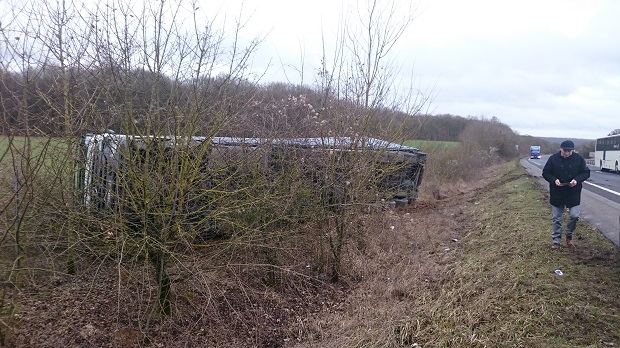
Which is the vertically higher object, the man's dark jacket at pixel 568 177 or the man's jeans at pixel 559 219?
the man's dark jacket at pixel 568 177

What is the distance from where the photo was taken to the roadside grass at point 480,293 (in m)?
4.77

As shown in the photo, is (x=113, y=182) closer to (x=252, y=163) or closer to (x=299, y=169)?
(x=252, y=163)

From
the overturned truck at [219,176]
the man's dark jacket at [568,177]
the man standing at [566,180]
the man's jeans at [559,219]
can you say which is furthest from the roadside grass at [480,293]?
the overturned truck at [219,176]

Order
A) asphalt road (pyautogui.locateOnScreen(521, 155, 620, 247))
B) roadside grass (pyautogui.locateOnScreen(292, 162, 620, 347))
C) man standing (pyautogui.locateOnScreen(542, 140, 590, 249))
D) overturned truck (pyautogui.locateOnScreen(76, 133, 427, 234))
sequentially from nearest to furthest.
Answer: roadside grass (pyautogui.locateOnScreen(292, 162, 620, 347))
overturned truck (pyautogui.locateOnScreen(76, 133, 427, 234))
man standing (pyautogui.locateOnScreen(542, 140, 590, 249))
asphalt road (pyautogui.locateOnScreen(521, 155, 620, 247))

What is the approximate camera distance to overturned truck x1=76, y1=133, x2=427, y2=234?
5086 millimetres

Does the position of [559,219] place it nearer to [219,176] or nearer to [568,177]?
[568,177]

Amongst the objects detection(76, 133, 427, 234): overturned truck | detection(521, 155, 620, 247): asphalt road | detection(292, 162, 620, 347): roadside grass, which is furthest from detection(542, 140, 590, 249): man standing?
detection(76, 133, 427, 234): overturned truck

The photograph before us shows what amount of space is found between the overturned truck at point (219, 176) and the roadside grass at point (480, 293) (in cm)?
141

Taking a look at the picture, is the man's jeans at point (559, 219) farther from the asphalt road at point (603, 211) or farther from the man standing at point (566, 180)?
the asphalt road at point (603, 211)

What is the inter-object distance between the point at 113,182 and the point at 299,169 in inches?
101

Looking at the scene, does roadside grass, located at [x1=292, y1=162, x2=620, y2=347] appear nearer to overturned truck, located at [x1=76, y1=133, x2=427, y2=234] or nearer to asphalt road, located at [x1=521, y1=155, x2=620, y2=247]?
asphalt road, located at [x1=521, y1=155, x2=620, y2=247]

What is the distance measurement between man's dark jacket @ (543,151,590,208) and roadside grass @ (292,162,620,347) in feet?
2.55

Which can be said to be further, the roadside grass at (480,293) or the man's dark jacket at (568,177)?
the man's dark jacket at (568,177)

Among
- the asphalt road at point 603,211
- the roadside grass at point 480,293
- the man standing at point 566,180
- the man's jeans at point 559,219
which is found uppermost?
the man standing at point 566,180
